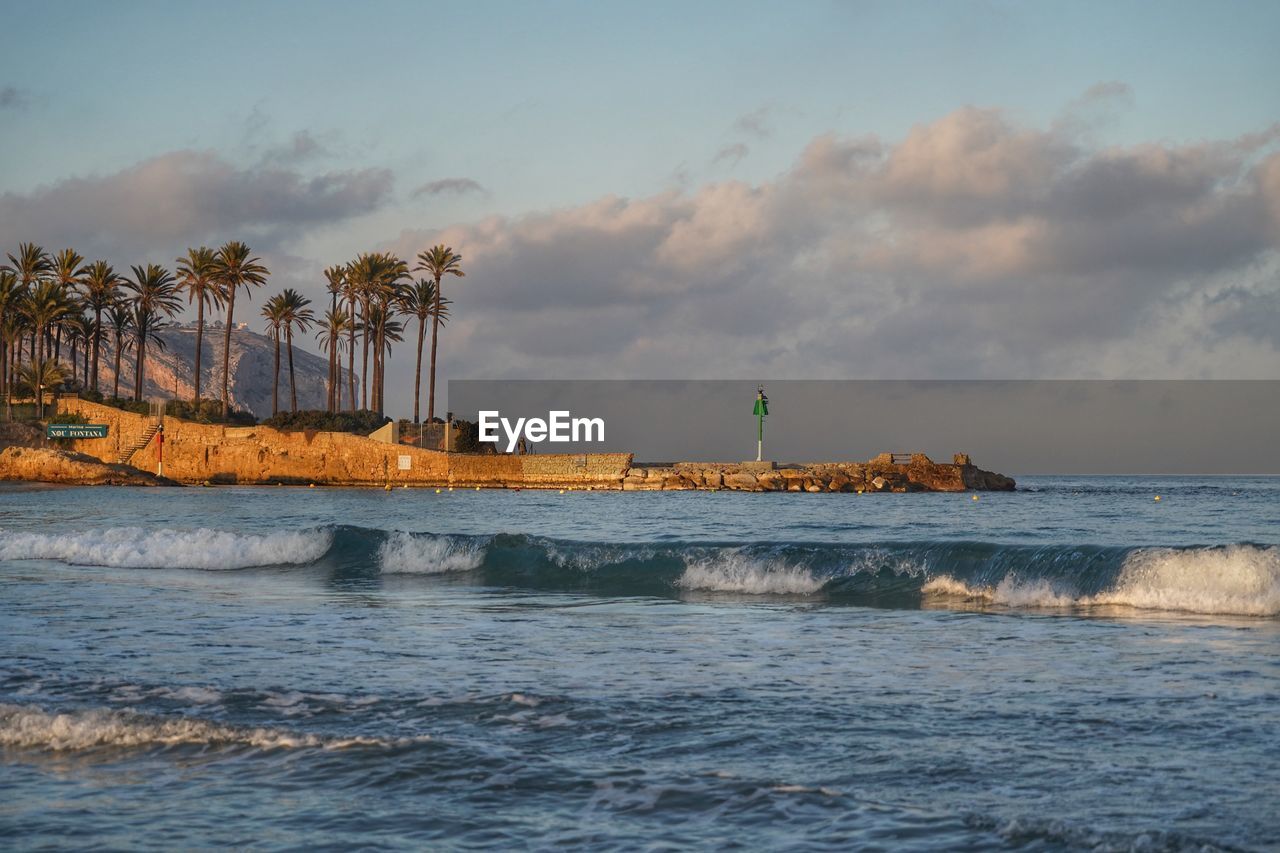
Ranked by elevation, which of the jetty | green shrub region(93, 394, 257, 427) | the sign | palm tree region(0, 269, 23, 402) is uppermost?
palm tree region(0, 269, 23, 402)

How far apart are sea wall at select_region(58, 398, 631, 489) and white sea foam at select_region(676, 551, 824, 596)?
234ft

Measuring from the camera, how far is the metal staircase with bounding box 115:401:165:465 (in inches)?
3824

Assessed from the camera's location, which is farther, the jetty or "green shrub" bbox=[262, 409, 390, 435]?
"green shrub" bbox=[262, 409, 390, 435]

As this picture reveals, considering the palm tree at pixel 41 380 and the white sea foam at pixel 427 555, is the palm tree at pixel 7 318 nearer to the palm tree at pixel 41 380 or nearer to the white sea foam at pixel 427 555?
the palm tree at pixel 41 380

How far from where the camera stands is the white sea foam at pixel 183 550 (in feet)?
84.6

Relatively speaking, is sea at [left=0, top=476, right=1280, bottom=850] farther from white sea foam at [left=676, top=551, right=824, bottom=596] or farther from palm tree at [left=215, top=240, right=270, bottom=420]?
palm tree at [left=215, top=240, right=270, bottom=420]

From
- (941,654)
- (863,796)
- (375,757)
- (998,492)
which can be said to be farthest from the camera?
(998,492)

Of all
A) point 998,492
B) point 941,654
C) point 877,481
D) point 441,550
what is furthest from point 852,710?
point 998,492

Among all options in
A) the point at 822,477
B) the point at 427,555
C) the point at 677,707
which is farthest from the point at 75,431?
the point at 677,707

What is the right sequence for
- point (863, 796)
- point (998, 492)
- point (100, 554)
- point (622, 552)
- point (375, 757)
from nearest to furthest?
point (863, 796) → point (375, 757) → point (622, 552) → point (100, 554) → point (998, 492)

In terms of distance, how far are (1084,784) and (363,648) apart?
754 centimetres

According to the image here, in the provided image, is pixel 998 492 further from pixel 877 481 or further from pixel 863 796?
pixel 863 796

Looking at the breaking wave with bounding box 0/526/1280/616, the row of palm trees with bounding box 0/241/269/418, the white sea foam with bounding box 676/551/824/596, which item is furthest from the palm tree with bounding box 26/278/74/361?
the white sea foam with bounding box 676/551/824/596

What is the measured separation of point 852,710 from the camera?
28.8 ft
